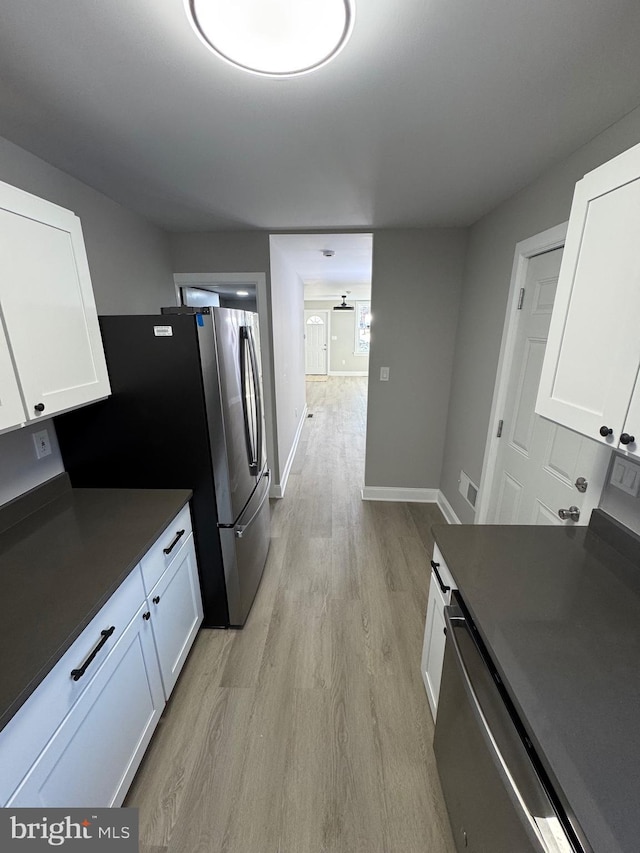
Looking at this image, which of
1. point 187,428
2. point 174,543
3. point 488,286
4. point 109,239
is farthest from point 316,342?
point 174,543

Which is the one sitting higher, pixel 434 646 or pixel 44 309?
pixel 44 309

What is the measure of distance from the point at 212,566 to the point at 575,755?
1.65 meters

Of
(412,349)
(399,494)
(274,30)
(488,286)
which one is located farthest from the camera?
(399,494)

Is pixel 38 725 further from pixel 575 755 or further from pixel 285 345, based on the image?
pixel 285 345

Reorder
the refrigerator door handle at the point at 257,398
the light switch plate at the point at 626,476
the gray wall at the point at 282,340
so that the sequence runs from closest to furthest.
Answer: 1. the light switch plate at the point at 626,476
2. the refrigerator door handle at the point at 257,398
3. the gray wall at the point at 282,340

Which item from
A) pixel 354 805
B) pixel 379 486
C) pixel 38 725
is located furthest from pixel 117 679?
pixel 379 486

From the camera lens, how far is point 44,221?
1239mm

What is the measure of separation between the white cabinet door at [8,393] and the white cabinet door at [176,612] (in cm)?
83

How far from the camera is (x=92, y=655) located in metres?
1.04

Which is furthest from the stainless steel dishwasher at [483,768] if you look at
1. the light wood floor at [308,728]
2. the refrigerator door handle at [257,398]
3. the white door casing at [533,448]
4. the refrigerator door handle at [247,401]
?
the refrigerator door handle at [257,398]

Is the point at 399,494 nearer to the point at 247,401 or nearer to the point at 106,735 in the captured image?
the point at 247,401

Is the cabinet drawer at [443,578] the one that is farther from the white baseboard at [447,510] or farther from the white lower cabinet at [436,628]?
the white baseboard at [447,510]

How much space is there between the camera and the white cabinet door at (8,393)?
1.08 meters

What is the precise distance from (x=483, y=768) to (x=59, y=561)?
1.47 m
